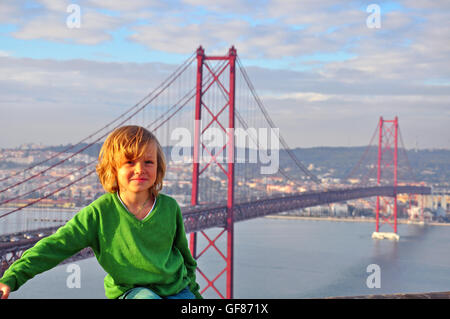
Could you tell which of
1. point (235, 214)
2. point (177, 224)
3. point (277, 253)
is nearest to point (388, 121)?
point (277, 253)

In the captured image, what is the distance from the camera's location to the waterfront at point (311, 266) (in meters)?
16.5

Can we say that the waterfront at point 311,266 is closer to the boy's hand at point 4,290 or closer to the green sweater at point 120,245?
the green sweater at point 120,245

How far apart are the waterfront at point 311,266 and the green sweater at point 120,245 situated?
13582mm

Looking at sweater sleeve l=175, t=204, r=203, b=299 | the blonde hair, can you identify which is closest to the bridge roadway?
sweater sleeve l=175, t=204, r=203, b=299

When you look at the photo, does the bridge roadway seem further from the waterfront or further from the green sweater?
the green sweater

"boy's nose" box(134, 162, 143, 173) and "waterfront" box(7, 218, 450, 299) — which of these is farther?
"waterfront" box(7, 218, 450, 299)

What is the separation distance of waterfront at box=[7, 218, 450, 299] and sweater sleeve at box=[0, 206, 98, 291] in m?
13.6

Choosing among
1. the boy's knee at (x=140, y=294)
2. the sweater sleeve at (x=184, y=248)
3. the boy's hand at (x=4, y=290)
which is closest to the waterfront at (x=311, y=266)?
the sweater sleeve at (x=184, y=248)

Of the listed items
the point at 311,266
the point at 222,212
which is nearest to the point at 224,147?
the point at 222,212

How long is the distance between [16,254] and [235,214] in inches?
267

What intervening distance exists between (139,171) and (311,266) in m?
21.1

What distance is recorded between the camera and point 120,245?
120cm

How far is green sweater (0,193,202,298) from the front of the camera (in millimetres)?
1159

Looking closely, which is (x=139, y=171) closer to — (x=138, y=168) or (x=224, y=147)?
(x=138, y=168)
